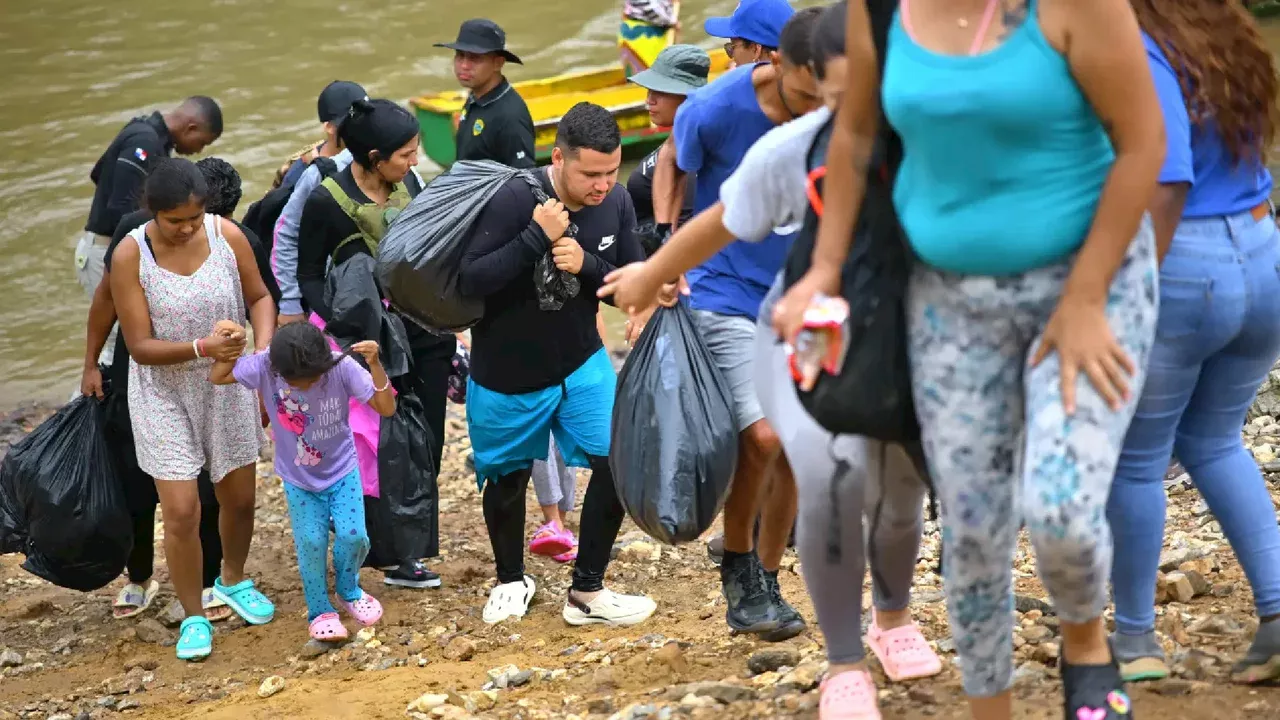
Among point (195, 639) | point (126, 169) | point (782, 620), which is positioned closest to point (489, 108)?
point (126, 169)

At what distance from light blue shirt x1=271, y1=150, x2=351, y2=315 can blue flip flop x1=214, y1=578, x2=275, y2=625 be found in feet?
3.78

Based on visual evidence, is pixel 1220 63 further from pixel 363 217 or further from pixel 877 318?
pixel 363 217

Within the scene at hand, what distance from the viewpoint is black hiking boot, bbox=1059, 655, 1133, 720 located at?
10.1 ft

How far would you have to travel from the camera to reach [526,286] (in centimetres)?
563

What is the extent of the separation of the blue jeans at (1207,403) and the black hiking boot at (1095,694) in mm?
688

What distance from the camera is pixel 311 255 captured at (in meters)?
6.23

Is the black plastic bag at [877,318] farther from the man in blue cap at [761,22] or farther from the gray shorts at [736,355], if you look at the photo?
the man in blue cap at [761,22]

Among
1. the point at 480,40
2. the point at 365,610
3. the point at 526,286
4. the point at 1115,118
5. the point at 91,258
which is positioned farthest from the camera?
the point at 480,40

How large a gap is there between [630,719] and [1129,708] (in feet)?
4.72

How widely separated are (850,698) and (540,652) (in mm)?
2034

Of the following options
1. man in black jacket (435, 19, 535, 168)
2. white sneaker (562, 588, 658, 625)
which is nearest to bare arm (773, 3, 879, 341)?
white sneaker (562, 588, 658, 625)

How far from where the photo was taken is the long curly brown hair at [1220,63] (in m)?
3.54

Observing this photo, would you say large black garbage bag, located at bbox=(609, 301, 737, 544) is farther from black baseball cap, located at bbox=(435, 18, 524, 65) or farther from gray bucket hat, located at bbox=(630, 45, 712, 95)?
black baseball cap, located at bbox=(435, 18, 524, 65)

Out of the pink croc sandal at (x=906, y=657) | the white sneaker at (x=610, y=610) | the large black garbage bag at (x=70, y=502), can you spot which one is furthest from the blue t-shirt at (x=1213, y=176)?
the large black garbage bag at (x=70, y=502)
